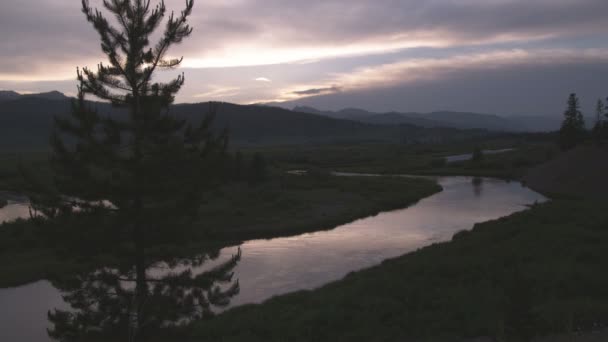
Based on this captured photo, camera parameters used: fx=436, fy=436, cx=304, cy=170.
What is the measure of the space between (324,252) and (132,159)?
67.6 ft

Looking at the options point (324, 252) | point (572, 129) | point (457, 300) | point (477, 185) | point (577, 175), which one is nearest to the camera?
point (457, 300)

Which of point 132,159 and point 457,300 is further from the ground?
point 132,159

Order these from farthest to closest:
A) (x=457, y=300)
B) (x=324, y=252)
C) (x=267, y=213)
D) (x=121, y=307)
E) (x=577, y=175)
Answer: (x=577, y=175) < (x=267, y=213) < (x=324, y=252) < (x=121, y=307) < (x=457, y=300)

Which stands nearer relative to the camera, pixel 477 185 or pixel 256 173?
pixel 256 173

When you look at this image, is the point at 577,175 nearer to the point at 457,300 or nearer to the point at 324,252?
the point at 324,252

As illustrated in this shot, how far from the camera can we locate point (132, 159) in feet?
53.1

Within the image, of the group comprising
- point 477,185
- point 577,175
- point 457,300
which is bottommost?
point 477,185

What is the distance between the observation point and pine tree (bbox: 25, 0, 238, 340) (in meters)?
15.9

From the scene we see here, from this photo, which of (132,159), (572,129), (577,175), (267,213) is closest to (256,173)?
(267,213)

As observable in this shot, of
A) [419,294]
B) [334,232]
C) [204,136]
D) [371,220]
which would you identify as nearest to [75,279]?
[204,136]

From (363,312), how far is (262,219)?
29830 millimetres

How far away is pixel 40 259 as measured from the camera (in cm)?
3142

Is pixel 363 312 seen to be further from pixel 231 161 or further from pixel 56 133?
pixel 56 133

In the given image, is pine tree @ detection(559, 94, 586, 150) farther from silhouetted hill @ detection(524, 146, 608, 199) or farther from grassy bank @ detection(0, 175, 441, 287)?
grassy bank @ detection(0, 175, 441, 287)
